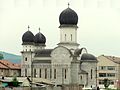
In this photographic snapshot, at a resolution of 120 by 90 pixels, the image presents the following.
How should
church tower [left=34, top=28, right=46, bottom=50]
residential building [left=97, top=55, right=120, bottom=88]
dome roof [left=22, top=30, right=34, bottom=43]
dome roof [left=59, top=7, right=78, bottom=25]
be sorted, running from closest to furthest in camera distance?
dome roof [left=59, top=7, right=78, bottom=25]
dome roof [left=22, top=30, right=34, bottom=43]
church tower [left=34, top=28, right=46, bottom=50]
residential building [left=97, top=55, right=120, bottom=88]

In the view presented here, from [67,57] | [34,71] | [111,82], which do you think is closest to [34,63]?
[34,71]

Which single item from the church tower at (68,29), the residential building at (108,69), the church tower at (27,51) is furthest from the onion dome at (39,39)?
the residential building at (108,69)

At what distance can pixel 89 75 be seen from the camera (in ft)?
255

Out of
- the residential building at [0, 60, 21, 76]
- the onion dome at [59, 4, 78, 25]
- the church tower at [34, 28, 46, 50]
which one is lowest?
the residential building at [0, 60, 21, 76]

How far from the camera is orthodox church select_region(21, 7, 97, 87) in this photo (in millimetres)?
77312

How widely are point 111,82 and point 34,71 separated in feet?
64.2

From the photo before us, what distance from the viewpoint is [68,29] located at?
78625 millimetres

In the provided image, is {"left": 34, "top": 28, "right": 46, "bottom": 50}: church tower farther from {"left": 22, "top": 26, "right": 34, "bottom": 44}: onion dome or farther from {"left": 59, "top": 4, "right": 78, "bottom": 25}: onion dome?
{"left": 59, "top": 4, "right": 78, "bottom": 25}: onion dome

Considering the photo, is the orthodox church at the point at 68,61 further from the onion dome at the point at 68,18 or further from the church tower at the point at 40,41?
the church tower at the point at 40,41

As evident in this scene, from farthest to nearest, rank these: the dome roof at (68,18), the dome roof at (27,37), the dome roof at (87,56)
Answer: the dome roof at (27,37) → the dome roof at (68,18) → the dome roof at (87,56)

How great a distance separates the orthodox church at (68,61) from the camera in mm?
77312

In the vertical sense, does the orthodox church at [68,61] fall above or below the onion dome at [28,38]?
below

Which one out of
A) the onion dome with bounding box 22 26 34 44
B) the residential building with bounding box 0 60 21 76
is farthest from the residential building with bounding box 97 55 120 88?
the onion dome with bounding box 22 26 34 44

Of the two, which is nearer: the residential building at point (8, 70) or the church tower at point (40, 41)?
the church tower at point (40, 41)
